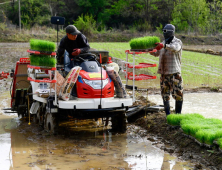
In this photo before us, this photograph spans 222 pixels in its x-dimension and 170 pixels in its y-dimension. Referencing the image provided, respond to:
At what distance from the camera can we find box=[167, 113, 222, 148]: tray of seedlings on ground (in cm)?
647

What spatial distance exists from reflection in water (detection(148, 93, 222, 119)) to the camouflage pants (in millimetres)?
1442

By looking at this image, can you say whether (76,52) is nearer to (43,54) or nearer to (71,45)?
(71,45)

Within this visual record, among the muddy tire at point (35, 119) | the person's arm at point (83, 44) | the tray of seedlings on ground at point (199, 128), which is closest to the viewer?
the tray of seedlings on ground at point (199, 128)

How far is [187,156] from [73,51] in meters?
3.73

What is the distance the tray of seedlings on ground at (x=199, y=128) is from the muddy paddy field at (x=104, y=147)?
137mm

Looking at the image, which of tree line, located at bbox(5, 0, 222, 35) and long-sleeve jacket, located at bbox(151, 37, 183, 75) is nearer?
long-sleeve jacket, located at bbox(151, 37, 183, 75)

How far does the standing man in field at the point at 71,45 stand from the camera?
864cm

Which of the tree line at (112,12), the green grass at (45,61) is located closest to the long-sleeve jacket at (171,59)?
the green grass at (45,61)

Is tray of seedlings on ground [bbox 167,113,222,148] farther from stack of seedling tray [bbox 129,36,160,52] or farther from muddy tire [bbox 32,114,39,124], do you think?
muddy tire [bbox 32,114,39,124]

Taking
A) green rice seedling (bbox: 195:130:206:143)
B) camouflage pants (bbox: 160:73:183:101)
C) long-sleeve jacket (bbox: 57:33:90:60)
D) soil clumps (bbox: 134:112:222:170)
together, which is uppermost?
long-sleeve jacket (bbox: 57:33:90:60)

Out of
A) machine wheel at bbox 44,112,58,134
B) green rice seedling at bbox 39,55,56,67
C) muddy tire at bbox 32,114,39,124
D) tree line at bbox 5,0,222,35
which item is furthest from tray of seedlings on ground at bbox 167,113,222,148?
tree line at bbox 5,0,222,35

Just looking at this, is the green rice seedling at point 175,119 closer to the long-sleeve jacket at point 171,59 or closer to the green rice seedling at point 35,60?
the long-sleeve jacket at point 171,59

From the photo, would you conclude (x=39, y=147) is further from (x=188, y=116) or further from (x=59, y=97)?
(x=188, y=116)

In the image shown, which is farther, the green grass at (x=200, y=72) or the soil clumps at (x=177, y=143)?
the green grass at (x=200, y=72)
